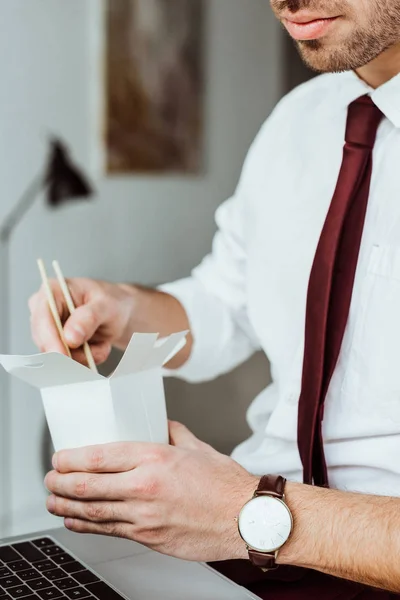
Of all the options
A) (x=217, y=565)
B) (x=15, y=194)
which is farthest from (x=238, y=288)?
(x=15, y=194)

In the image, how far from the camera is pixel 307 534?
0.99 meters

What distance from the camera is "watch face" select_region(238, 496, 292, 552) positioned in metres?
0.97

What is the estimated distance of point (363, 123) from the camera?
1.28m

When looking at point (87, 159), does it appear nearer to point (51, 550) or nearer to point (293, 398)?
point (293, 398)

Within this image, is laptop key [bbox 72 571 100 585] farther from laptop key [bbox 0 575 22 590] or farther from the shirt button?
the shirt button

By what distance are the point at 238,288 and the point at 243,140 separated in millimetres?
2326

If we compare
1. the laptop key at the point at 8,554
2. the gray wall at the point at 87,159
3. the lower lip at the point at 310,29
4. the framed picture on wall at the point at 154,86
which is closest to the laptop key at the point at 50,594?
the laptop key at the point at 8,554

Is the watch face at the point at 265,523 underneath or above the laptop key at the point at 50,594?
above

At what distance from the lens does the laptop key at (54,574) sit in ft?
3.32

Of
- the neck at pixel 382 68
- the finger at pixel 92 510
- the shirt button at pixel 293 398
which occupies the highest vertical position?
the neck at pixel 382 68

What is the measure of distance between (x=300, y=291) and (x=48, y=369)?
57 cm

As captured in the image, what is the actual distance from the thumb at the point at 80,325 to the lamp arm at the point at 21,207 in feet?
6.39

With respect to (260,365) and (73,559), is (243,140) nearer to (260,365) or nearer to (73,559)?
(260,365)

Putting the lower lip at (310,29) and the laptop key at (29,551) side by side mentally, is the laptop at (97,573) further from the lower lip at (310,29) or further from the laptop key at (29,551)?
the lower lip at (310,29)
